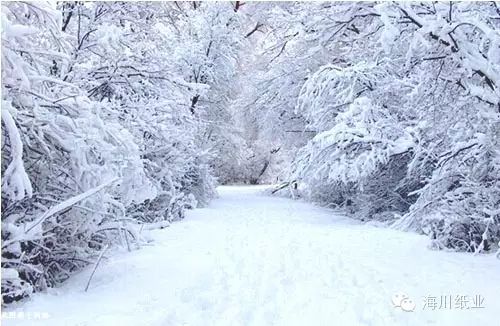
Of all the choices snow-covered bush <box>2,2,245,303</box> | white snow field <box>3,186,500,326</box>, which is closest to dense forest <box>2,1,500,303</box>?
snow-covered bush <box>2,2,245,303</box>

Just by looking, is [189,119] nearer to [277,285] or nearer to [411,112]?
[411,112]

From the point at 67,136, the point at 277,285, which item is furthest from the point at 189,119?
the point at 277,285

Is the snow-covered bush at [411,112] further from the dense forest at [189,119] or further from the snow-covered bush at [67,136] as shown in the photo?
the snow-covered bush at [67,136]

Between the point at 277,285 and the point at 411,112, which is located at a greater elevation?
the point at 411,112

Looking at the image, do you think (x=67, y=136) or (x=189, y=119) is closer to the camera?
(x=67, y=136)

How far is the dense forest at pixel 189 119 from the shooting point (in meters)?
5.01

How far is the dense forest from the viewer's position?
16.4 feet

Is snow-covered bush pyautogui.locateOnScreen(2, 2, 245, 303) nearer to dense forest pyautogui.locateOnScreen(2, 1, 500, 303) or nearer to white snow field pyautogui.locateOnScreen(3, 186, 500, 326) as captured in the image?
dense forest pyautogui.locateOnScreen(2, 1, 500, 303)

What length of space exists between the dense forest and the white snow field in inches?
19.0

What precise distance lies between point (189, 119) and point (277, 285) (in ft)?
22.8

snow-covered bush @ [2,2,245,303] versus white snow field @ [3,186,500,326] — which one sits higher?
snow-covered bush @ [2,2,245,303]

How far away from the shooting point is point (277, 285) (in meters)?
5.34

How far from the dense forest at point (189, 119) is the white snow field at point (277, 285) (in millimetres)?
482

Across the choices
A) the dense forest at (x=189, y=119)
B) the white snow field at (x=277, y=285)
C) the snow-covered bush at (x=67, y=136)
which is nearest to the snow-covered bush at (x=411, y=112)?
the dense forest at (x=189, y=119)
